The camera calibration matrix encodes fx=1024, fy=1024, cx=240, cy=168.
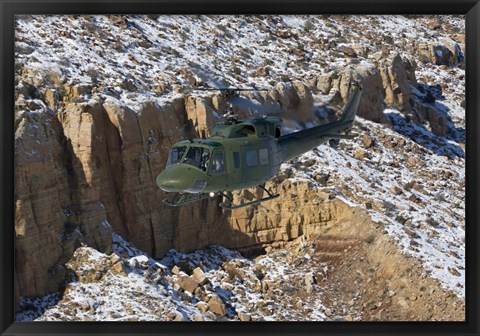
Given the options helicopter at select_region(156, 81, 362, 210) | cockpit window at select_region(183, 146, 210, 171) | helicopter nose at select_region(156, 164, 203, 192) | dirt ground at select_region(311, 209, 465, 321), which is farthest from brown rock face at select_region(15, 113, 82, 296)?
helicopter nose at select_region(156, 164, 203, 192)

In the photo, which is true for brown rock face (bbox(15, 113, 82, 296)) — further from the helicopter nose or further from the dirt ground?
the helicopter nose

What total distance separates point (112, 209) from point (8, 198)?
539 inches

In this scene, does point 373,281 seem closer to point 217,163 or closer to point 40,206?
point 40,206

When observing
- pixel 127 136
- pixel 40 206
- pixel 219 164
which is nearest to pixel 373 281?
pixel 127 136

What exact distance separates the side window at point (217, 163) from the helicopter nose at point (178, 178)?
543 mm

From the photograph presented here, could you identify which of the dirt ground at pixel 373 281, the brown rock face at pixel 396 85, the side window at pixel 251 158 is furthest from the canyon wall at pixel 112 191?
the brown rock face at pixel 396 85

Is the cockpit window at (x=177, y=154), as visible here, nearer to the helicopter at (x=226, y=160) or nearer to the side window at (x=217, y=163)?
the helicopter at (x=226, y=160)

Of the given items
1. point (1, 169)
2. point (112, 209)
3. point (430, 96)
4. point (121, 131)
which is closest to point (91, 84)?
point (121, 131)

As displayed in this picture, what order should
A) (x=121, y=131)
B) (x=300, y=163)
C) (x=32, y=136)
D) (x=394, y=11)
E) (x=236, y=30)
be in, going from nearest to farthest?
(x=394, y=11) < (x=32, y=136) < (x=121, y=131) < (x=300, y=163) < (x=236, y=30)

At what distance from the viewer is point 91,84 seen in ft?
154

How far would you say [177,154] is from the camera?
101ft

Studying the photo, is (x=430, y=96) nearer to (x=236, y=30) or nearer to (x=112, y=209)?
(x=236, y=30)

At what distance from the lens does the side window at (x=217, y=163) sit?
100ft

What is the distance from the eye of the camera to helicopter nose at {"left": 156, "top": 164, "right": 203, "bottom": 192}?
97.3ft
